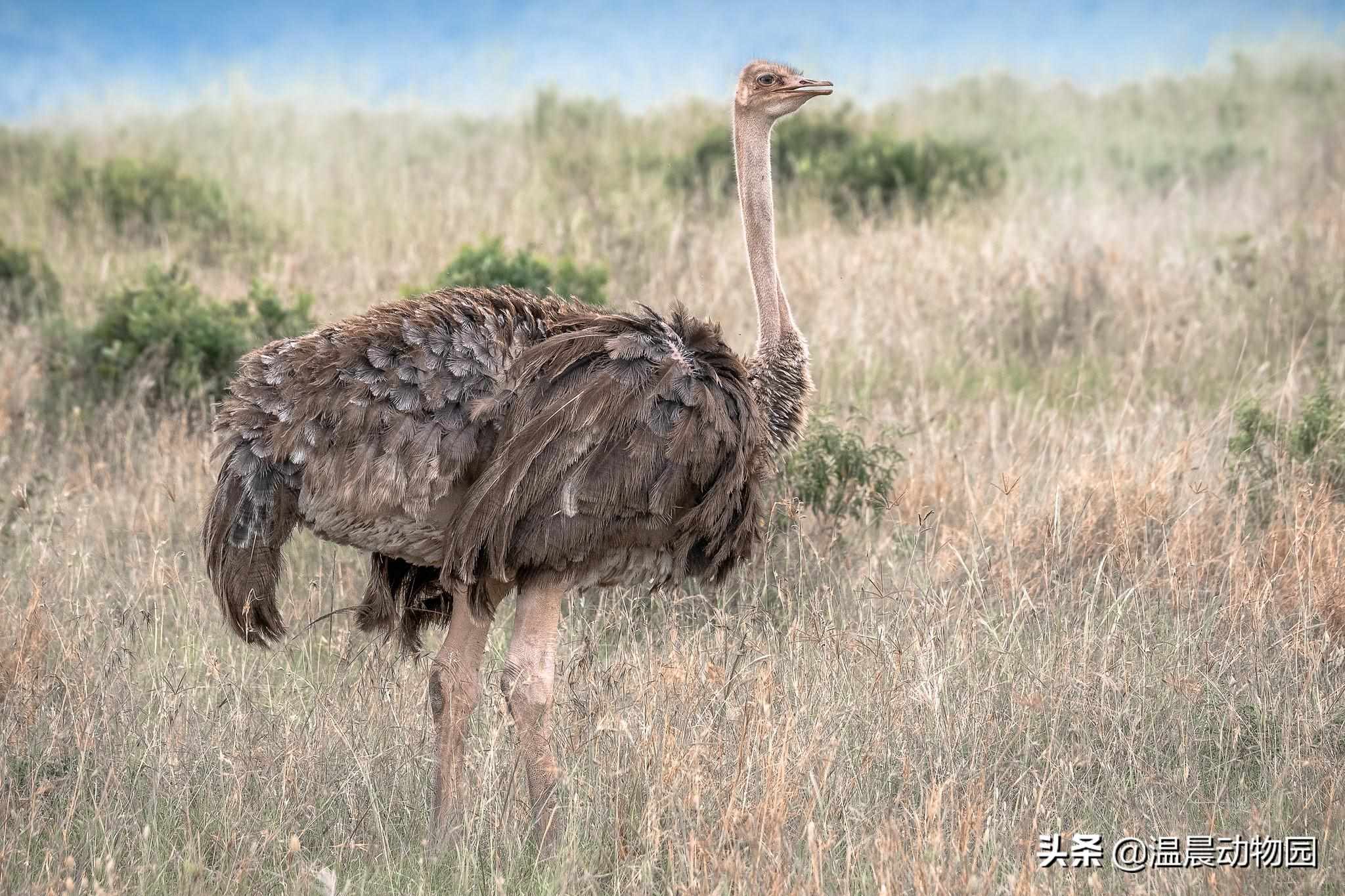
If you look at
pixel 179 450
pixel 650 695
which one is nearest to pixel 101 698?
pixel 650 695

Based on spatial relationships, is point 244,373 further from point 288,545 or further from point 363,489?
point 288,545

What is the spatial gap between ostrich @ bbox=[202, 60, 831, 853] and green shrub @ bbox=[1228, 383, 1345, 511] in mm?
2701

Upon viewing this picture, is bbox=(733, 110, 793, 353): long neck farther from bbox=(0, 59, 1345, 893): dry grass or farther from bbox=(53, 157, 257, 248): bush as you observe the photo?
bbox=(53, 157, 257, 248): bush

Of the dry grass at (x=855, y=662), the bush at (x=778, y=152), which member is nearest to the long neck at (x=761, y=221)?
the dry grass at (x=855, y=662)

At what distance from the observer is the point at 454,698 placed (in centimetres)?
407

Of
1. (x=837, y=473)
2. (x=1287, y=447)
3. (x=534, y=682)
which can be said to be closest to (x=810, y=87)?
(x=837, y=473)

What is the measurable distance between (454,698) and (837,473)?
7.11ft

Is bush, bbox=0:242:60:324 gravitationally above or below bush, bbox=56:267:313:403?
above

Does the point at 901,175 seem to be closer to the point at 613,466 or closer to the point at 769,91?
the point at 769,91

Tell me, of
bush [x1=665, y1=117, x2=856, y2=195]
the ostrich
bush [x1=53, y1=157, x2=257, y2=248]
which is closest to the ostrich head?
the ostrich

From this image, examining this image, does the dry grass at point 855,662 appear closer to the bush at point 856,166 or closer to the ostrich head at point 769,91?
the ostrich head at point 769,91

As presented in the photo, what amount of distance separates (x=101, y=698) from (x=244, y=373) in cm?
103

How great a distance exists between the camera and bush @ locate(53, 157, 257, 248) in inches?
418

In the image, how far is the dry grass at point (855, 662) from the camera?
3.63 m
